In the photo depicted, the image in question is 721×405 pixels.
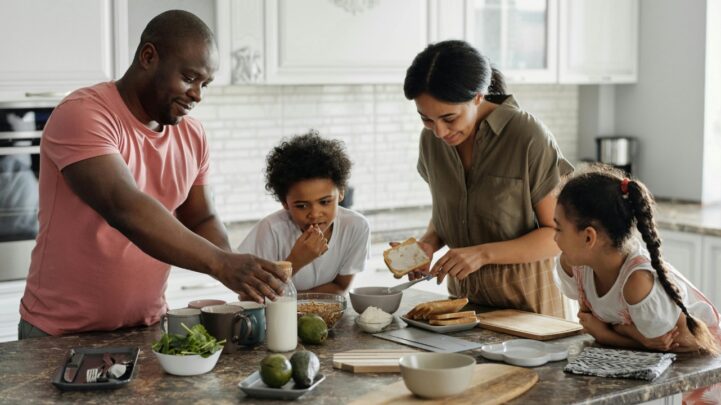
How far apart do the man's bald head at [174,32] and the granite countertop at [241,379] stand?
2.39ft

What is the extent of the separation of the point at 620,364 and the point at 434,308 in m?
0.55

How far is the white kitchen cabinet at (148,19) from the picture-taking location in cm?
394

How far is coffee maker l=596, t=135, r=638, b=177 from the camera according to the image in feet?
17.8

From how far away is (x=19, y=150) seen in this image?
385 centimetres

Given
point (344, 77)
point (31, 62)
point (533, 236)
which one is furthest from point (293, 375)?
point (344, 77)

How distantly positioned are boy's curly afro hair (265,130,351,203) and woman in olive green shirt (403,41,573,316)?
317 millimetres

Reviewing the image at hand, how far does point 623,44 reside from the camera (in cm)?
536

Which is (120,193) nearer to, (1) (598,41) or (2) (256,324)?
(2) (256,324)

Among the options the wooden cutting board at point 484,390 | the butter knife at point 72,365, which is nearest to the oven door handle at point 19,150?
the butter knife at point 72,365

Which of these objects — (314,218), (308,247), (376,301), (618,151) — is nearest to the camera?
(376,301)

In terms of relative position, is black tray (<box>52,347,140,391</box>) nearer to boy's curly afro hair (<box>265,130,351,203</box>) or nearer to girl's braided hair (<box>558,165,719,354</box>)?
boy's curly afro hair (<box>265,130,351,203</box>)

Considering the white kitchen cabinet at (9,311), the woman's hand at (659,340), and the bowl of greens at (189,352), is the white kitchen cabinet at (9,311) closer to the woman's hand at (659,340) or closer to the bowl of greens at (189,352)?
the bowl of greens at (189,352)

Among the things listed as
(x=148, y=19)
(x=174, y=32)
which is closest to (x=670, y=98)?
(x=148, y=19)

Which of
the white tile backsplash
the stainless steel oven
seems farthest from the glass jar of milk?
the white tile backsplash
